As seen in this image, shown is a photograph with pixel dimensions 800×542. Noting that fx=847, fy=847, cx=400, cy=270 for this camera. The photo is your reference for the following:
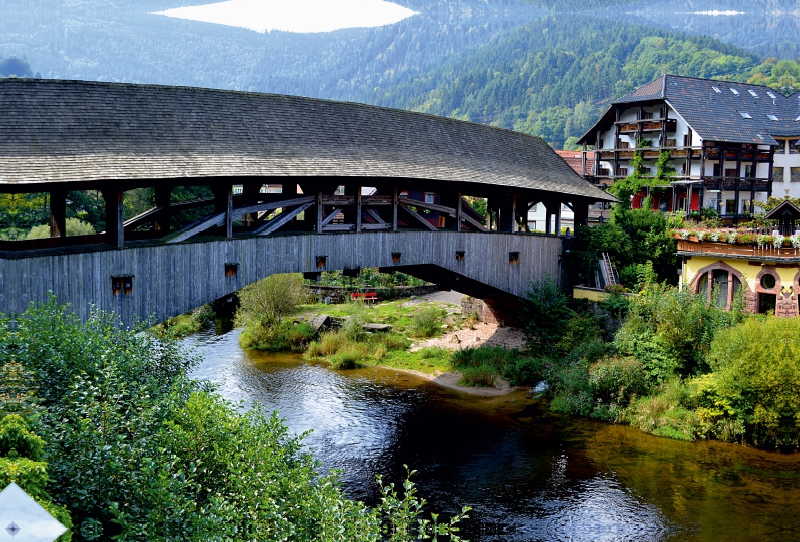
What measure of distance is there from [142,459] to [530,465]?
11284 millimetres

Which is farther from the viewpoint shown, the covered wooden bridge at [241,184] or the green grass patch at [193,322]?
the green grass patch at [193,322]

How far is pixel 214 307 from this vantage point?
119 ft

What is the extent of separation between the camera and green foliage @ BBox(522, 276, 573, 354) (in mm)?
26500

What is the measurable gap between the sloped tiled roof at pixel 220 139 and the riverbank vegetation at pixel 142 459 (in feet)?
16.3

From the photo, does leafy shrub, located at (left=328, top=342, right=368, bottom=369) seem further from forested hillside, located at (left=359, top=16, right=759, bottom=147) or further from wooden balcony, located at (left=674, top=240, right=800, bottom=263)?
forested hillside, located at (left=359, top=16, right=759, bottom=147)

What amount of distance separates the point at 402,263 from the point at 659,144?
22160 mm

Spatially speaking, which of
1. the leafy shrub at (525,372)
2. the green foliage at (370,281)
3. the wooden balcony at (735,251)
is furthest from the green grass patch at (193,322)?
the wooden balcony at (735,251)

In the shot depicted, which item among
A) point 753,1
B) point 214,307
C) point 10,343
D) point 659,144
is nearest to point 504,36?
point 753,1

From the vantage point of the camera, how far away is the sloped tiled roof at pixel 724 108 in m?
40.2

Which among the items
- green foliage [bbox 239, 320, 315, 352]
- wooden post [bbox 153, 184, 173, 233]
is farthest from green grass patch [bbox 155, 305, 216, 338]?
wooden post [bbox 153, 184, 173, 233]

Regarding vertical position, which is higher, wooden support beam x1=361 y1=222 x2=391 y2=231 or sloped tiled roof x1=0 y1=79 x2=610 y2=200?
sloped tiled roof x1=0 y1=79 x2=610 y2=200

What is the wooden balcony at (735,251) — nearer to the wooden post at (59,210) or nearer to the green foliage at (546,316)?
the green foliage at (546,316)

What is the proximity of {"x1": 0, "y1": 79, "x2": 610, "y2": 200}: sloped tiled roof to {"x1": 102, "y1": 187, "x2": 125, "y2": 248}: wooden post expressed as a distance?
73cm

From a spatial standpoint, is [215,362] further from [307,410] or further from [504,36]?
[504,36]
